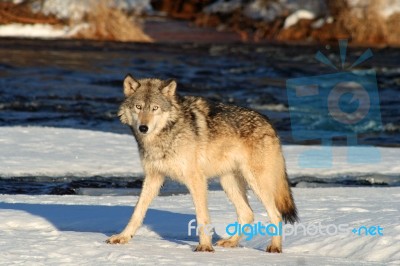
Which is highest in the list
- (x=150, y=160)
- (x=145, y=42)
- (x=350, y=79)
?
(x=145, y=42)

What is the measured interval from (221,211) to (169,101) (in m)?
2.15

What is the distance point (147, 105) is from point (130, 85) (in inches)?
11.7

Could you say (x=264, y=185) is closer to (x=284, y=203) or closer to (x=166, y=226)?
(x=284, y=203)

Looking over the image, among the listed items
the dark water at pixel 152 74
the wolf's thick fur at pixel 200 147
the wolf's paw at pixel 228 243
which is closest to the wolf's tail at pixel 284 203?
the wolf's thick fur at pixel 200 147

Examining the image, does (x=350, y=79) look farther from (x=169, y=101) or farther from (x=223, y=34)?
(x=169, y=101)

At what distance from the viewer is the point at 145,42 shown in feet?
101

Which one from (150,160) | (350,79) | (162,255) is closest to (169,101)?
(150,160)

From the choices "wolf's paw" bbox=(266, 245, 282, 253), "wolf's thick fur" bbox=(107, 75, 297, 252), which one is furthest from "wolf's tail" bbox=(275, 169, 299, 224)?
"wolf's paw" bbox=(266, 245, 282, 253)

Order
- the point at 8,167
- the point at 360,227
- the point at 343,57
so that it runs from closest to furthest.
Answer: the point at 360,227, the point at 8,167, the point at 343,57

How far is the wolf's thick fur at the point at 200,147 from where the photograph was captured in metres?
7.44

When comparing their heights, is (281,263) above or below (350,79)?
below

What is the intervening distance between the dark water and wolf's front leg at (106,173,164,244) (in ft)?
29.8

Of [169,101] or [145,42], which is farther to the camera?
[145,42]

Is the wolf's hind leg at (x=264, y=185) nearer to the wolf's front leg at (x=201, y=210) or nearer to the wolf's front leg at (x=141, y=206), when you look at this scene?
the wolf's front leg at (x=201, y=210)
